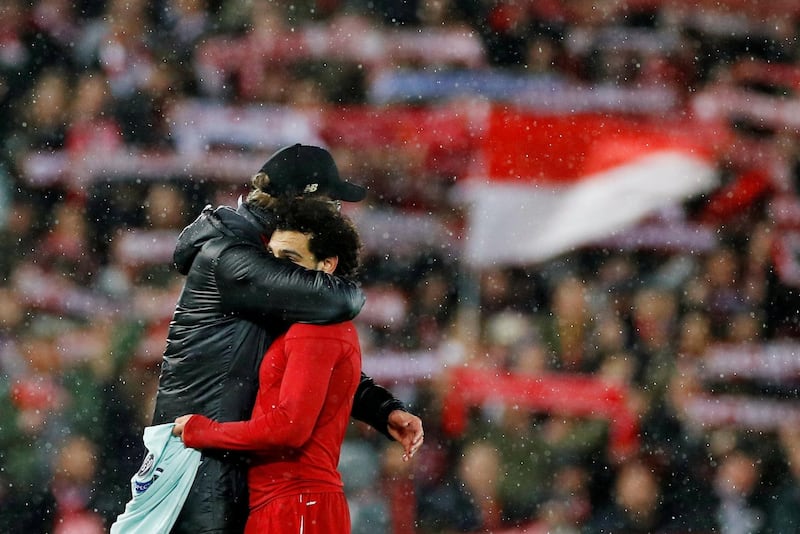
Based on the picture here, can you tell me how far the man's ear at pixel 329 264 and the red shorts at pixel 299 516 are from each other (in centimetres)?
49

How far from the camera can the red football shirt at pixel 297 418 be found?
2.97 meters

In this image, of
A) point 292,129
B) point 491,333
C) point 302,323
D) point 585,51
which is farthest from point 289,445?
point 585,51

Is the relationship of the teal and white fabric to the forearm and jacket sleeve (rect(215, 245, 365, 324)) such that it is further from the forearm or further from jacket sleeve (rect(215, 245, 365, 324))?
jacket sleeve (rect(215, 245, 365, 324))

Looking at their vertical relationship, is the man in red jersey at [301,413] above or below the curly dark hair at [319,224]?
below

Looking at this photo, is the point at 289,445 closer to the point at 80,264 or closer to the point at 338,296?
the point at 338,296

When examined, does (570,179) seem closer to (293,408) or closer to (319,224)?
(319,224)

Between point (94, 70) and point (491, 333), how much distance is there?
235 cm

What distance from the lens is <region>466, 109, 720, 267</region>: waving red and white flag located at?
7.00m

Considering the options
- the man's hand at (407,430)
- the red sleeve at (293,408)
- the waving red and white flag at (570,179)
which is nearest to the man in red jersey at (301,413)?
the red sleeve at (293,408)

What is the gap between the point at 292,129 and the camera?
23.1 feet

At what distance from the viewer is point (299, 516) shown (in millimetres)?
3057

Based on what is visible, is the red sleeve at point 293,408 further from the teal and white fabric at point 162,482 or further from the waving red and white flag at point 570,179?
the waving red and white flag at point 570,179

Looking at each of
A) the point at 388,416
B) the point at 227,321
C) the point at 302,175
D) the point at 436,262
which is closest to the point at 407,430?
the point at 388,416

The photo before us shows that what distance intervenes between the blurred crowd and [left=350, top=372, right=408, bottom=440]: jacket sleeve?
274 cm
